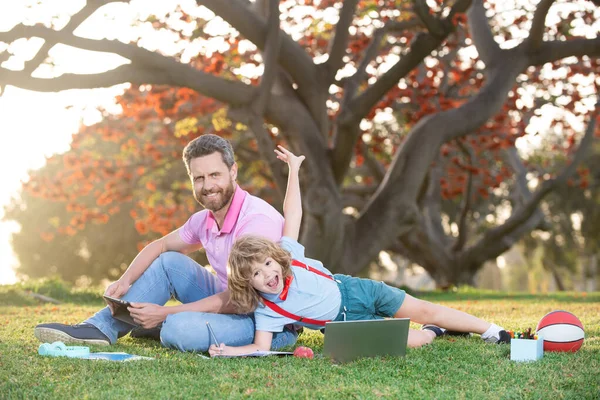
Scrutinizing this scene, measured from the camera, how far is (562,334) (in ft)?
15.3

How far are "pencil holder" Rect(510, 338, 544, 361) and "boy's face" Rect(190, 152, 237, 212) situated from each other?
6.24 ft

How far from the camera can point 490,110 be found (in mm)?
10688

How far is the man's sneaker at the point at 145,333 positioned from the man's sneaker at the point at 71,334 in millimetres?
329

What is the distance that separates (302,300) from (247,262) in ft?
1.47

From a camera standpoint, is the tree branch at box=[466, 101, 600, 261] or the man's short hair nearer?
the man's short hair

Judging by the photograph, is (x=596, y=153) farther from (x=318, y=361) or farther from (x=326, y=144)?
(x=318, y=361)

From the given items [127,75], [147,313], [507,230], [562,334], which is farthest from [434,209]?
[147,313]

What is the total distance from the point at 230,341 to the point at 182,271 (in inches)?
28.5

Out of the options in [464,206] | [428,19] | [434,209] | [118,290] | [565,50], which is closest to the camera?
[118,290]

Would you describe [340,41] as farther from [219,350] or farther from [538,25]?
[219,350]

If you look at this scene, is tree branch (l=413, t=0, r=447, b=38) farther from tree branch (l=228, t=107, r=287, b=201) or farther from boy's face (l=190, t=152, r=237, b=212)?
boy's face (l=190, t=152, r=237, b=212)

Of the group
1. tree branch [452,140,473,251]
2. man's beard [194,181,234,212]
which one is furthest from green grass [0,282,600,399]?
tree branch [452,140,473,251]

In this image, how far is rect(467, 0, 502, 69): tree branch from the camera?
1116cm

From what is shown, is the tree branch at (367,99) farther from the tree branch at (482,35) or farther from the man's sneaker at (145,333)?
the man's sneaker at (145,333)
